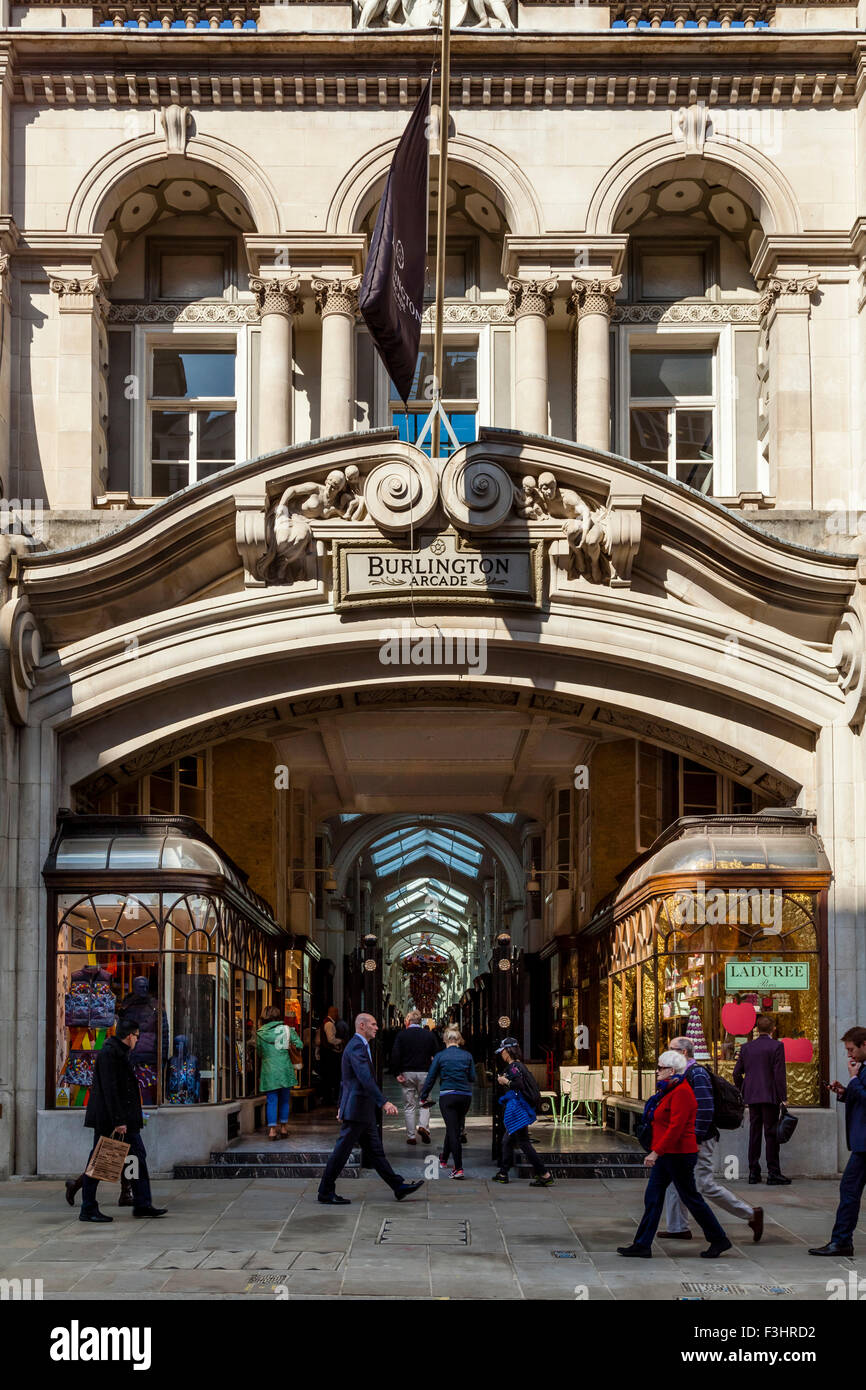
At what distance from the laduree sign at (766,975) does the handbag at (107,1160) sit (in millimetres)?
7536

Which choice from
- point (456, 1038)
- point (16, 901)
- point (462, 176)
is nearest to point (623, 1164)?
point (456, 1038)

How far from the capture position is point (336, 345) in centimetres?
2261

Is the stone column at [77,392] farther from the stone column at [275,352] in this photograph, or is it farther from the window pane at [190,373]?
the stone column at [275,352]

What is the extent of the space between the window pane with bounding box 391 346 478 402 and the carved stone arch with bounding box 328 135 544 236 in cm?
202

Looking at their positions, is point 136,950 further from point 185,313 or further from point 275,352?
point 185,313

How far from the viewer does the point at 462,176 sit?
2308 centimetres

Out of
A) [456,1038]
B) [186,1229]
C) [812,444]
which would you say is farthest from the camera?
[812,444]

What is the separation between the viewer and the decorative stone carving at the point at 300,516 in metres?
19.4

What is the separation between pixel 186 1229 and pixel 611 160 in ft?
48.5

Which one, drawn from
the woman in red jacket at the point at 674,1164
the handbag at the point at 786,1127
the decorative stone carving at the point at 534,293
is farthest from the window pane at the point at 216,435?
the woman in red jacket at the point at 674,1164

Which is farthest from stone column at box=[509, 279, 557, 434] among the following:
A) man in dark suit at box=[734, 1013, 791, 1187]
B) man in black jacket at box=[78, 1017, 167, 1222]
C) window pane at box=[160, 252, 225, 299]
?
man in black jacket at box=[78, 1017, 167, 1222]

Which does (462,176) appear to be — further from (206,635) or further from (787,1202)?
(787,1202)

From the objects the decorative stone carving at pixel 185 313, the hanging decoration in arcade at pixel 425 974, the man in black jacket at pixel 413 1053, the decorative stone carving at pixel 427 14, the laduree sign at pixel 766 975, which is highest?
the decorative stone carving at pixel 427 14

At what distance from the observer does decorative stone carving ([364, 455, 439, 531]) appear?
19.4m
